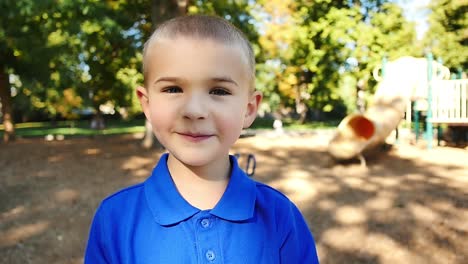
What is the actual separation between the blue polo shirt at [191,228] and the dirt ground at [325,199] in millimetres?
2384

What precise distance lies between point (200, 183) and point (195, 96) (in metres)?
0.32

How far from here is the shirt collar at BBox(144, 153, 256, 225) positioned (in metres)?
1.25

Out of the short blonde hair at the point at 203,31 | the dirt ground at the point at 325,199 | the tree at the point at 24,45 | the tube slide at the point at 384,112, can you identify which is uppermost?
the tree at the point at 24,45

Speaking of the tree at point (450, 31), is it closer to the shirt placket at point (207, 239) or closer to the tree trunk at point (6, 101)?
the tree trunk at point (6, 101)

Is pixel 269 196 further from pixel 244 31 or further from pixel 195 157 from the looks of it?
pixel 244 31

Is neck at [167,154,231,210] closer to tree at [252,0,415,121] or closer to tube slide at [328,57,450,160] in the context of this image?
tube slide at [328,57,450,160]

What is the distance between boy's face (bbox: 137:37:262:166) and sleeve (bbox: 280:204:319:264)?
1.30ft

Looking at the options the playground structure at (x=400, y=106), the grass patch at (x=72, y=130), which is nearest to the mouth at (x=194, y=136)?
the playground structure at (x=400, y=106)

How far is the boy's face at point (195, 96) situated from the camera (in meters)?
1.17

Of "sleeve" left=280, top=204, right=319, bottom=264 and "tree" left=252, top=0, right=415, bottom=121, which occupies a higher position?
"tree" left=252, top=0, right=415, bottom=121

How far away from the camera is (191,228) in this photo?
1.24 metres

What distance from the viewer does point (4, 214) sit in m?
4.82

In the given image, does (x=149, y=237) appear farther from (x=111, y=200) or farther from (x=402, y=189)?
(x=402, y=189)

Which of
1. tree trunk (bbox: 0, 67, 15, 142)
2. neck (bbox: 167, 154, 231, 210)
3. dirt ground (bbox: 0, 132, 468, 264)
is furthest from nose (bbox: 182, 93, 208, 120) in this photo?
tree trunk (bbox: 0, 67, 15, 142)
